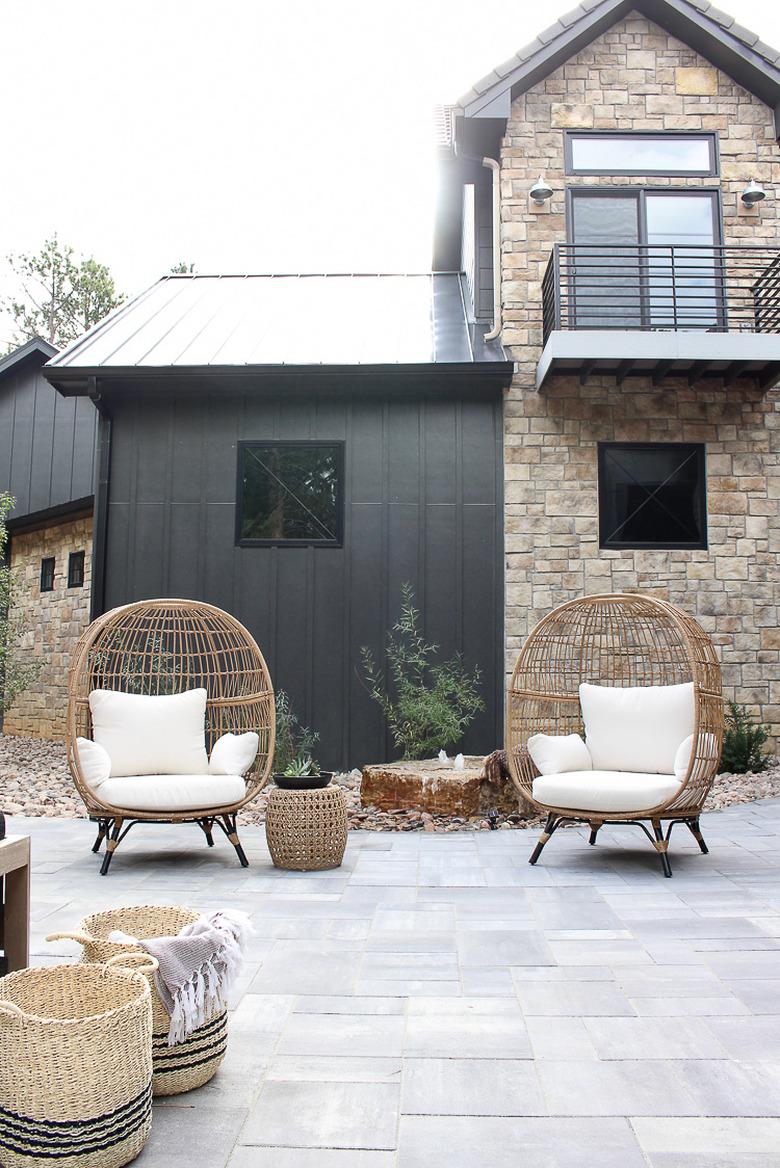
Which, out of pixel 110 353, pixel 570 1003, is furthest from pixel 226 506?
pixel 570 1003

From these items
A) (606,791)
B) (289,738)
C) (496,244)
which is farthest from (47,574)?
(606,791)

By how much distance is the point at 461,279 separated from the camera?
10.7 meters

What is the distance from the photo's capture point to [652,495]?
26.5ft

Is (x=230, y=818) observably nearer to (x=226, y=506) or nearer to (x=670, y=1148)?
(x=670, y=1148)

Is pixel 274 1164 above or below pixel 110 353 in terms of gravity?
below

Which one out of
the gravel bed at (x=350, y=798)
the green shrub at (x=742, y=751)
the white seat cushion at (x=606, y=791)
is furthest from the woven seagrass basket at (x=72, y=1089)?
the green shrub at (x=742, y=751)

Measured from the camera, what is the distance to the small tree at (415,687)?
746 centimetres

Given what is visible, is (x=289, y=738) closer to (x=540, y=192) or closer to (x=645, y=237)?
(x=540, y=192)

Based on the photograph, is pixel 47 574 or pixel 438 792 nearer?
pixel 438 792

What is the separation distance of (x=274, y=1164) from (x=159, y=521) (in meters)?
6.86

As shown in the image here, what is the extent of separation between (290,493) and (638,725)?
413 centimetres

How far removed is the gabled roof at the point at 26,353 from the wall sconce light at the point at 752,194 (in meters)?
8.98

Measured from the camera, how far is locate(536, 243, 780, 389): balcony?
7.47 m

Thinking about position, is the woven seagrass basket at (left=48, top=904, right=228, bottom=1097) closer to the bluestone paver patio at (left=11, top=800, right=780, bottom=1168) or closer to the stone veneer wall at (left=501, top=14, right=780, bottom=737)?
the bluestone paver patio at (left=11, top=800, right=780, bottom=1168)
